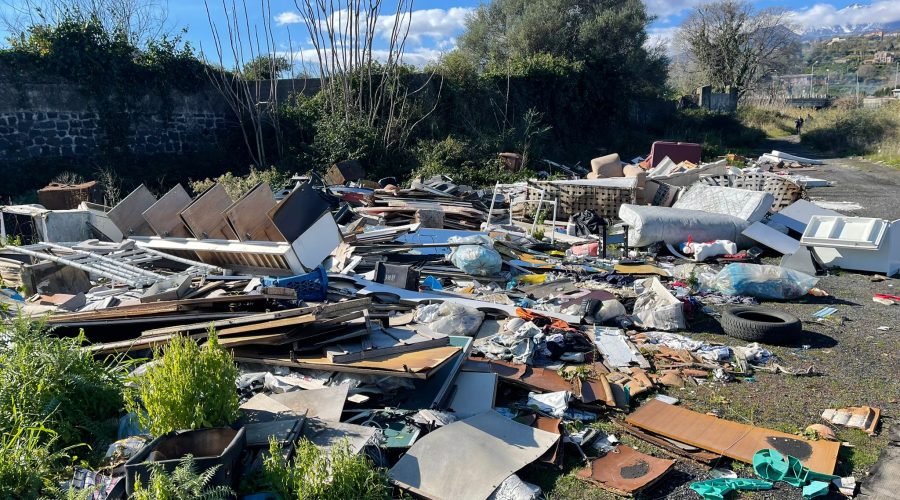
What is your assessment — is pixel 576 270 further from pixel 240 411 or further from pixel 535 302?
pixel 240 411

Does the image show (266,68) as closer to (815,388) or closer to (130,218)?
(130,218)

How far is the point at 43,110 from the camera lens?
44.3 ft

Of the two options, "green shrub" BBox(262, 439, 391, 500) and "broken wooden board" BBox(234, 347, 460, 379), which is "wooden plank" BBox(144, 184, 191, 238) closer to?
"broken wooden board" BBox(234, 347, 460, 379)

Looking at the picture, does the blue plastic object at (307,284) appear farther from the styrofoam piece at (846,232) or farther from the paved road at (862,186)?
the paved road at (862,186)

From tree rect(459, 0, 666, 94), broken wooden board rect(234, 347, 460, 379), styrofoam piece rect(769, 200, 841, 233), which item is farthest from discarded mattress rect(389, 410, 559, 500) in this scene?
tree rect(459, 0, 666, 94)

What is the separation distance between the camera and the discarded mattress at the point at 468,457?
11.3ft

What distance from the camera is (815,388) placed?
4883mm

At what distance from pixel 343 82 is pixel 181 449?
14.2 m

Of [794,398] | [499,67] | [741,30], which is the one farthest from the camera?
[741,30]

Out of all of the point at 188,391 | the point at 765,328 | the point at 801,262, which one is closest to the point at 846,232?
the point at 801,262

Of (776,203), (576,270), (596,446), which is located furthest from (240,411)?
(776,203)

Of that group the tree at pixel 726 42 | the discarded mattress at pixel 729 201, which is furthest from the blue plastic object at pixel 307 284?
the tree at pixel 726 42

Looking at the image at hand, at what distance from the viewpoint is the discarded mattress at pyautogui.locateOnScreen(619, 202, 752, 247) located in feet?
31.3

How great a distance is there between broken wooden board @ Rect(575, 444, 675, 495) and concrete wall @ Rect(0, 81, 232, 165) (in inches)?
549
